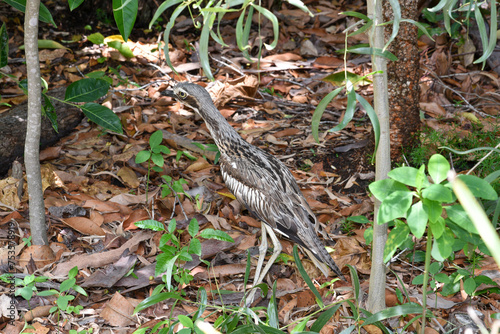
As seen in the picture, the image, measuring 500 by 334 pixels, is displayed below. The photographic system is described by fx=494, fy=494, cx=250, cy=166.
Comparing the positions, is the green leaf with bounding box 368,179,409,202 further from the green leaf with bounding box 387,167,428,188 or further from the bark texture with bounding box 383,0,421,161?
the bark texture with bounding box 383,0,421,161

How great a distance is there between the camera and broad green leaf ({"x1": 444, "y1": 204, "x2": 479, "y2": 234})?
5.67ft

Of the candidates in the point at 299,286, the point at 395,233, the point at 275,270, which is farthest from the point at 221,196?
the point at 395,233

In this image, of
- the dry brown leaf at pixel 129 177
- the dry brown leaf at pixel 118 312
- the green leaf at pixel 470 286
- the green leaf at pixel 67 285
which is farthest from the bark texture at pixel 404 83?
the green leaf at pixel 67 285

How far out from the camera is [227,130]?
3.79m

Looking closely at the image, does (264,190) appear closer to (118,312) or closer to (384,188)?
(118,312)

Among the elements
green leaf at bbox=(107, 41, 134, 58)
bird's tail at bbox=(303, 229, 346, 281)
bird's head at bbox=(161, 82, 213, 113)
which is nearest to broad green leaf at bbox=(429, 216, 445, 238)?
bird's tail at bbox=(303, 229, 346, 281)

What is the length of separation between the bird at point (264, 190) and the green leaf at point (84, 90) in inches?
33.5

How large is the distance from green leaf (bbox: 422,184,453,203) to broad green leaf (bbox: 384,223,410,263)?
227mm

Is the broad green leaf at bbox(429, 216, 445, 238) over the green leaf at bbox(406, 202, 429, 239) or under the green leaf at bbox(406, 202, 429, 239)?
under

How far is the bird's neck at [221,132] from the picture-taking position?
3746mm

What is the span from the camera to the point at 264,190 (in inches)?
138

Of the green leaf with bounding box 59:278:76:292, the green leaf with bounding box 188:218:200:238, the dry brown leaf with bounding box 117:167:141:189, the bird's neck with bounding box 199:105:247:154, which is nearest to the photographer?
the green leaf with bounding box 59:278:76:292

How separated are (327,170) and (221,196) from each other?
942mm

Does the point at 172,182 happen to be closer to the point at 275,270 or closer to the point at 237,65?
the point at 275,270
